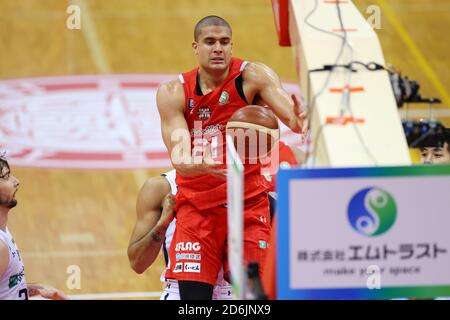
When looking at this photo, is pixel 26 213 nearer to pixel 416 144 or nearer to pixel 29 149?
pixel 29 149

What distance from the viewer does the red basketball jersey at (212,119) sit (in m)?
7.38

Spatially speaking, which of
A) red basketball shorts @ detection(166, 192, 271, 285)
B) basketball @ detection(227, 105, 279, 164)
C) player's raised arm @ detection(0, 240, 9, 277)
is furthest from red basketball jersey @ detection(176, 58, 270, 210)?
player's raised arm @ detection(0, 240, 9, 277)

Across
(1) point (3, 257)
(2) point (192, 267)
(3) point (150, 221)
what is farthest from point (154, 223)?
(1) point (3, 257)

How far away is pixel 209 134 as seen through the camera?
7.39 meters

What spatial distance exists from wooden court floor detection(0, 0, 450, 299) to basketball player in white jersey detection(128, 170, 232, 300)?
7.13 ft

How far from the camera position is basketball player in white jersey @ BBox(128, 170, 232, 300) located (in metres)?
7.66

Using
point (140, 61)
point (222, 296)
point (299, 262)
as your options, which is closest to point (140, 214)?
point (222, 296)

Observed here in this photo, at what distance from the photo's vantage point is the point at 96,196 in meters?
12.1

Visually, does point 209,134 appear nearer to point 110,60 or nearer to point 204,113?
point 204,113

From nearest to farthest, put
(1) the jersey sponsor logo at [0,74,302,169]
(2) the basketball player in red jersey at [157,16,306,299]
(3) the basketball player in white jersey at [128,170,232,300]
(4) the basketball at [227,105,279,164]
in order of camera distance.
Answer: (4) the basketball at [227,105,279,164]
(2) the basketball player in red jersey at [157,16,306,299]
(3) the basketball player in white jersey at [128,170,232,300]
(1) the jersey sponsor logo at [0,74,302,169]

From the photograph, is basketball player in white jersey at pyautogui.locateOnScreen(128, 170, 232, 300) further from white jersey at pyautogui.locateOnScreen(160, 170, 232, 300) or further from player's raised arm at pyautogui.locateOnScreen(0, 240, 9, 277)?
player's raised arm at pyautogui.locateOnScreen(0, 240, 9, 277)

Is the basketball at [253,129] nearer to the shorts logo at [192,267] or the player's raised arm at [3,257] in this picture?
the shorts logo at [192,267]

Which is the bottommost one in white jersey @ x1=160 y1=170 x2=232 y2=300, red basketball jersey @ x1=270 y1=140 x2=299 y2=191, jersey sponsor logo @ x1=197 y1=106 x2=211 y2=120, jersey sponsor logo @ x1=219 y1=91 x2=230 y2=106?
white jersey @ x1=160 y1=170 x2=232 y2=300

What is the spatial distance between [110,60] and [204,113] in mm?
8713
